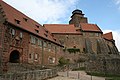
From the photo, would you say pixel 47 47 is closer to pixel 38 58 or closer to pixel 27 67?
pixel 38 58

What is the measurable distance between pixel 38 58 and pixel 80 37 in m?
24.2

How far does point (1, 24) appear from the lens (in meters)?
27.6

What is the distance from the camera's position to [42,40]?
3956 centimetres

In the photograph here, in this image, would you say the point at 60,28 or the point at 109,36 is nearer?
the point at 60,28

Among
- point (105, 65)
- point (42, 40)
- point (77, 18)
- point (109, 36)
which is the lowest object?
point (105, 65)

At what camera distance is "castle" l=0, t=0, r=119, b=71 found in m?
28.2

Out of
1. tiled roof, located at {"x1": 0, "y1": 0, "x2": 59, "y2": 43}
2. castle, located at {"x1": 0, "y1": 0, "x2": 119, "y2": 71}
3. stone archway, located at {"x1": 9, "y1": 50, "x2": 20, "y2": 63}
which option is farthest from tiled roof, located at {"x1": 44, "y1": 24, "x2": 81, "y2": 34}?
stone archway, located at {"x1": 9, "y1": 50, "x2": 20, "y2": 63}

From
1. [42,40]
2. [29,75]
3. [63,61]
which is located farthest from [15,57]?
[63,61]

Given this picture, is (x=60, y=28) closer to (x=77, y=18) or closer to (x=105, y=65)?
(x=77, y=18)

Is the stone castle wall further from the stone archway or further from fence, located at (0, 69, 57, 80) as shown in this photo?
the stone archway

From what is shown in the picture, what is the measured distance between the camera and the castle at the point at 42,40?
28.2 m

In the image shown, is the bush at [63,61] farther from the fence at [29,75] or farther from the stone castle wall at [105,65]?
the fence at [29,75]

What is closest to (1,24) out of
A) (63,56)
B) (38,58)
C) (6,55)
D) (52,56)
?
(6,55)

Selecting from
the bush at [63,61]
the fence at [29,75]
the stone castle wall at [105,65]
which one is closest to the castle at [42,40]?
the bush at [63,61]
